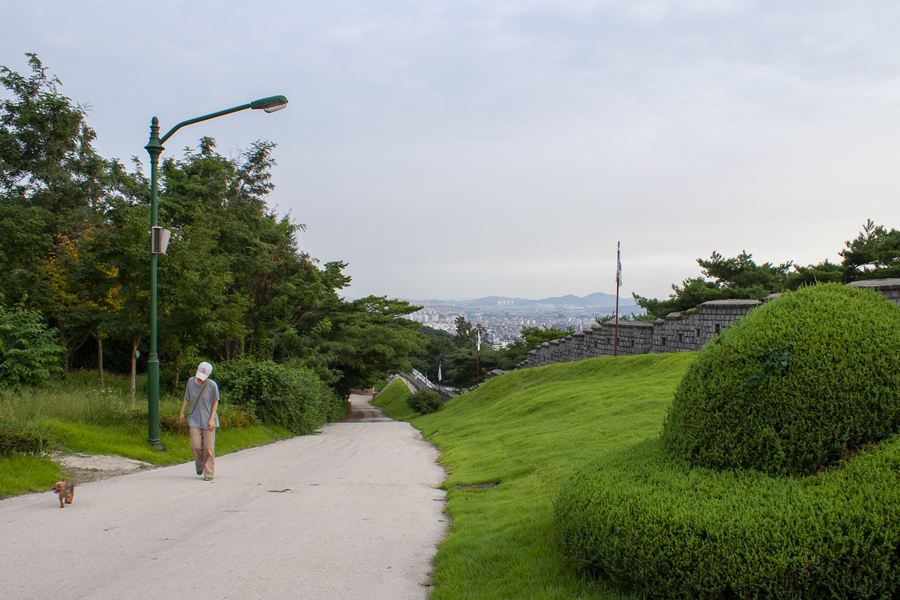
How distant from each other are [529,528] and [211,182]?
1096 inches

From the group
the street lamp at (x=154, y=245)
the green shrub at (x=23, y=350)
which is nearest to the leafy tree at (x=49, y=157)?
the green shrub at (x=23, y=350)

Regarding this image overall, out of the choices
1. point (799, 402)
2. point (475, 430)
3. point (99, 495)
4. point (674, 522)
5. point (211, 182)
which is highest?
point (211, 182)

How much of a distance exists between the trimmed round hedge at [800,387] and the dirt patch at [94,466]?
8341 millimetres

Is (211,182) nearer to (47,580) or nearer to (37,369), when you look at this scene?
(37,369)

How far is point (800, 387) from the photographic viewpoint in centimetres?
396

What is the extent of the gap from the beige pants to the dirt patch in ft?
3.96

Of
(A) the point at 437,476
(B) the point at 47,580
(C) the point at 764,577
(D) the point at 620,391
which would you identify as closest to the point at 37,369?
(A) the point at 437,476

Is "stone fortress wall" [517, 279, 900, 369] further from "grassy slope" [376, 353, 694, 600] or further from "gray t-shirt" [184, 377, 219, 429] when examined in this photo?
"gray t-shirt" [184, 377, 219, 429]

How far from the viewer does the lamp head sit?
36.6ft

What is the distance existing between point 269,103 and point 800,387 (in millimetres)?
10331

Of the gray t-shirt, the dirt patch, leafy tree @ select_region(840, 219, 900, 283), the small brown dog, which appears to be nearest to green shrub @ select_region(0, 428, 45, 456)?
the dirt patch

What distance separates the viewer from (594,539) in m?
4.05

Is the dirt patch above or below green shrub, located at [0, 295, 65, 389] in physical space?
below

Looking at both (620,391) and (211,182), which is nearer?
(620,391)
